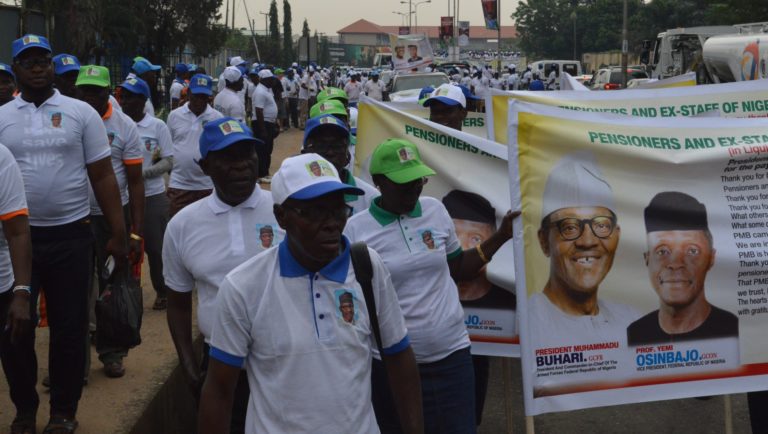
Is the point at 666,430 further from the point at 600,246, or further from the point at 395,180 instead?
the point at 395,180

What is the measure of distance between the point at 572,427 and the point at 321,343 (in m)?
3.94

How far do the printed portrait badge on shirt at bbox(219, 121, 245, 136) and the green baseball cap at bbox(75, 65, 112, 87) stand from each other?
8.27 ft

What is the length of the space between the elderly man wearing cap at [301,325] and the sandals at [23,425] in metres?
2.56

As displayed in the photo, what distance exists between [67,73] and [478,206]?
9.89ft

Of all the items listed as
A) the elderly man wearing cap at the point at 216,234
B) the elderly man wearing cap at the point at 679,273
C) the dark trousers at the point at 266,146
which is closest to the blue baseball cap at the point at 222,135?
the elderly man wearing cap at the point at 216,234

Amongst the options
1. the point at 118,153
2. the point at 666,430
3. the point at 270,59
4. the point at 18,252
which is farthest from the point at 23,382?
the point at 270,59

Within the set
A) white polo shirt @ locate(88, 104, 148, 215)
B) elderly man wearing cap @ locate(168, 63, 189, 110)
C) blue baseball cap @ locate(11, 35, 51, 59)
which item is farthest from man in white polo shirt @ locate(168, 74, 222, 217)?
elderly man wearing cap @ locate(168, 63, 189, 110)

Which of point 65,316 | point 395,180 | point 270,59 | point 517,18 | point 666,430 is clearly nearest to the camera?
point 395,180

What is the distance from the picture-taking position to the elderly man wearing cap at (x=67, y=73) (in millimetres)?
7180

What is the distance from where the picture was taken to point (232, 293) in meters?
3.19

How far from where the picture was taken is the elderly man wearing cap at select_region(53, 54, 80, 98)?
718cm

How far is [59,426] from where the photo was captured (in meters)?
5.49

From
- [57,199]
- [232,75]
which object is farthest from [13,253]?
[232,75]

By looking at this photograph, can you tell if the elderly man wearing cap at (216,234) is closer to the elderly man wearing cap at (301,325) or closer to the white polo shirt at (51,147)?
the elderly man wearing cap at (301,325)
